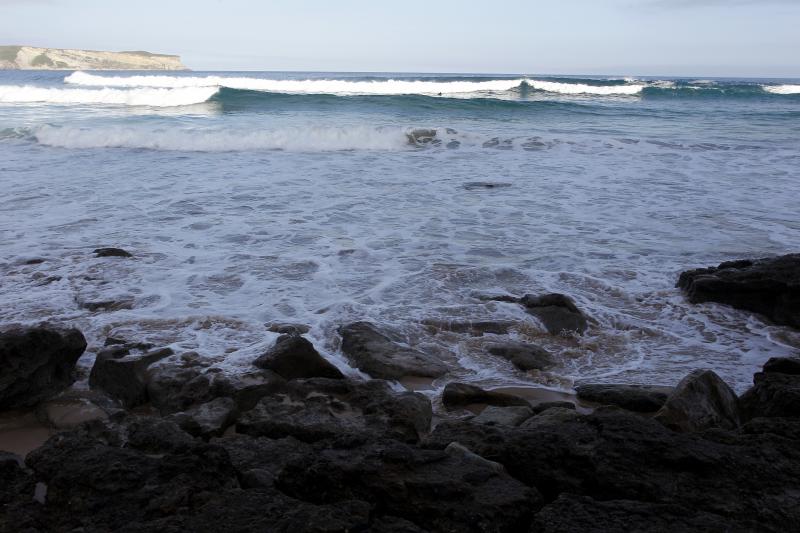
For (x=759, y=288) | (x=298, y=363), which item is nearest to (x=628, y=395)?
(x=298, y=363)

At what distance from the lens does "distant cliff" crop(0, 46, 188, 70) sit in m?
95.4

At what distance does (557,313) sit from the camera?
16.4ft

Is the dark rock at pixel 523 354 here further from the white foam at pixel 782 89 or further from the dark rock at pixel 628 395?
the white foam at pixel 782 89

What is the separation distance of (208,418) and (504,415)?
151 centimetres

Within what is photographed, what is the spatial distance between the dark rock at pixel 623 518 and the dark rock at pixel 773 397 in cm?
136

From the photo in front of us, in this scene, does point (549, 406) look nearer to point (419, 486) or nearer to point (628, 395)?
point (628, 395)

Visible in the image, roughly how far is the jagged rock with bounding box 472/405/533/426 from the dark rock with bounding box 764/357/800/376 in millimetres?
1424

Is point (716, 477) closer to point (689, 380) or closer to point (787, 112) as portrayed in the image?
point (689, 380)

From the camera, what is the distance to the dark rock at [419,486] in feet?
7.20

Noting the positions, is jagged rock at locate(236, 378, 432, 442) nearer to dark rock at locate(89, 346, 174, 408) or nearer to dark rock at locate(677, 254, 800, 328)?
dark rock at locate(89, 346, 174, 408)

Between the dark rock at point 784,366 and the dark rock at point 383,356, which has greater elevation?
the dark rock at point 784,366

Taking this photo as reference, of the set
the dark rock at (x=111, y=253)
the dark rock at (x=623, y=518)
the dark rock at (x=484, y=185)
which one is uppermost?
the dark rock at (x=484, y=185)

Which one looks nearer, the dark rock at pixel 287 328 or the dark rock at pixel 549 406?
the dark rock at pixel 549 406

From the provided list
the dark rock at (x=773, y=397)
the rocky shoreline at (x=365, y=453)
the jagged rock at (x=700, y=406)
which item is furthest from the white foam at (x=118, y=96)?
the dark rock at (x=773, y=397)
